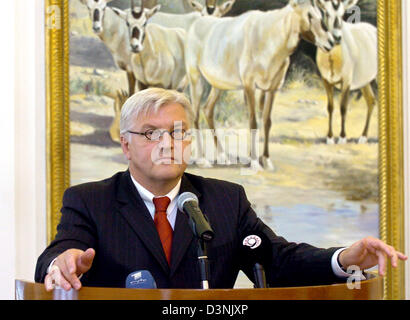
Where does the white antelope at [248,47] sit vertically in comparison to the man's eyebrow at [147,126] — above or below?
above

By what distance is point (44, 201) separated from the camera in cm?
404

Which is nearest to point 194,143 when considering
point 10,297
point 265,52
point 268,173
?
point 268,173

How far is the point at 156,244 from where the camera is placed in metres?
2.60

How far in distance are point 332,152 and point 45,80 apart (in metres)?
1.98

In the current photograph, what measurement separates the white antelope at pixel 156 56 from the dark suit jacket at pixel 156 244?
1434mm

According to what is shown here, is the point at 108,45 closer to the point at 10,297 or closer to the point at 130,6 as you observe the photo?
the point at 130,6

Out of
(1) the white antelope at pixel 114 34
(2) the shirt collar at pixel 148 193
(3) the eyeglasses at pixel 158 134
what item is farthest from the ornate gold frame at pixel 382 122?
(3) the eyeglasses at pixel 158 134

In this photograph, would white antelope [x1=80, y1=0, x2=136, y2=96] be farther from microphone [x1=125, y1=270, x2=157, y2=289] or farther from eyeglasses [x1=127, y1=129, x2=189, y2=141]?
microphone [x1=125, y1=270, x2=157, y2=289]

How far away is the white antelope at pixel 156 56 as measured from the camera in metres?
4.18

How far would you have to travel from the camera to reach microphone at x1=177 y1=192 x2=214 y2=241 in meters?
1.99

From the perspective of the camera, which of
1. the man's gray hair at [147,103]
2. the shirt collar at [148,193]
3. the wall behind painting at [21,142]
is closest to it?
the man's gray hair at [147,103]

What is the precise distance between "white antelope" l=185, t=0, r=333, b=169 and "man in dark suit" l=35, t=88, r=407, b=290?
1.48m

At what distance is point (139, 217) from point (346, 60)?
2.22m

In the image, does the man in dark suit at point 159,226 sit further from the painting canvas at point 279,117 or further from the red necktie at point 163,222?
the painting canvas at point 279,117
